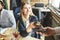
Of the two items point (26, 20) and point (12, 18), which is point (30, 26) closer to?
point (26, 20)

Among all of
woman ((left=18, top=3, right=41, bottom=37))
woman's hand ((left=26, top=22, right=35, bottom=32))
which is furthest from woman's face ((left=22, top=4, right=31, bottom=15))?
woman's hand ((left=26, top=22, right=35, bottom=32))

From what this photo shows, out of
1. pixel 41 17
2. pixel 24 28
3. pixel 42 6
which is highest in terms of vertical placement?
pixel 42 6

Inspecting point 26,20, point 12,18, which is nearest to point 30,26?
point 26,20

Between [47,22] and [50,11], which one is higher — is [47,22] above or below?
below

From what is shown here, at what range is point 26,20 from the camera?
157 cm

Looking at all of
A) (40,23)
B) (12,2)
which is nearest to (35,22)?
(40,23)

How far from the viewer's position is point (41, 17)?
5.07 ft

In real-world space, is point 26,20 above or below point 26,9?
below

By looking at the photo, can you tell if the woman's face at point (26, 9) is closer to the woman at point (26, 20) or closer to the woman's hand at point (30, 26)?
the woman at point (26, 20)

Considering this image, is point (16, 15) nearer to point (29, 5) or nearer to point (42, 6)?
point (29, 5)

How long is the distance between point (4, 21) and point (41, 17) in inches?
14.2

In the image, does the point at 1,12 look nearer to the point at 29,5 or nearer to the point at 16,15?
the point at 16,15

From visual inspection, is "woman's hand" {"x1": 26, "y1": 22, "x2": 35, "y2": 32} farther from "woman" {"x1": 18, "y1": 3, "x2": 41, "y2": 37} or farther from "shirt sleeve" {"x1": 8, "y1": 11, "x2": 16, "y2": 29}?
"shirt sleeve" {"x1": 8, "y1": 11, "x2": 16, "y2": 29}

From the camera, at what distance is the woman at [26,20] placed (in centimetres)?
155
